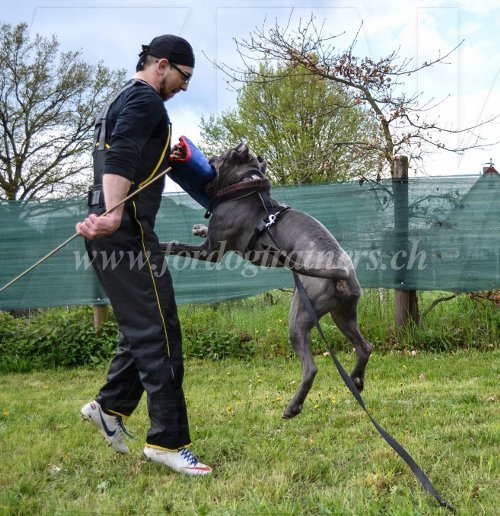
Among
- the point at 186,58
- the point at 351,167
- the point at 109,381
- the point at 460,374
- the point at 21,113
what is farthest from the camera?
the point at 21,113

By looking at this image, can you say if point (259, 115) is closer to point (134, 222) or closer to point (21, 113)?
point (21, 113)

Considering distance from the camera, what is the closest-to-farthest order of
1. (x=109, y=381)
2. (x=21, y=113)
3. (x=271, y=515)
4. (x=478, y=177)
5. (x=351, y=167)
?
(x=271, y=515) < (x=109, y=381) < (x=478, y=177) < (x=351, y=167) < (x=21, y=113)

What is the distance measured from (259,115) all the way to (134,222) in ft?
44.2

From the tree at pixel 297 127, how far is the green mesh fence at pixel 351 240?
1.54 meters

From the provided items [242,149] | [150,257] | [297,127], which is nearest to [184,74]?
[242,149]

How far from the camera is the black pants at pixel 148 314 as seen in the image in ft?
10.5

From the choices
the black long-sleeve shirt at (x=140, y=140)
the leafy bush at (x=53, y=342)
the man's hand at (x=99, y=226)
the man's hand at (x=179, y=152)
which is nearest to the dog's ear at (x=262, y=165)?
the man's hand at (x=179, y=152)

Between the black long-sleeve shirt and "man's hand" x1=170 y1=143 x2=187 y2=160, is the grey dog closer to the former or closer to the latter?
"man's hand" x1=170 y1=143 x2=187 y2=160

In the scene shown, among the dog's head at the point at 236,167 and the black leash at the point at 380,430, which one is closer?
the black leash at the point at 380,430

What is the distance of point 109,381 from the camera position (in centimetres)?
359

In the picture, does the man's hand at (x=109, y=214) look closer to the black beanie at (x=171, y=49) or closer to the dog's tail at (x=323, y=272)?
the black beanie at (x=171, y=49)

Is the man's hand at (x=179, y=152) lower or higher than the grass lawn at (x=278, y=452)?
higher

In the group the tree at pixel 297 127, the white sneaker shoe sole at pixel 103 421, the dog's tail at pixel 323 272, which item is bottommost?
the white sneaker shoe sole at pixel 103 421

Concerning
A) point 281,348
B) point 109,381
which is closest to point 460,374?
point 281,348
